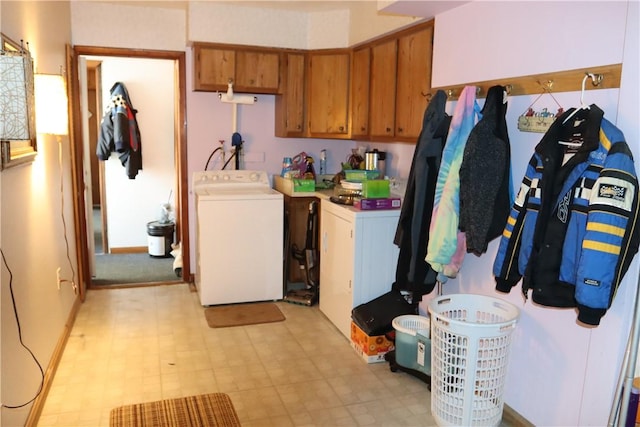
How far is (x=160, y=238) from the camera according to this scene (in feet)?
19.2

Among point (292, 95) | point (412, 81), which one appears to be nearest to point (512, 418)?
point (412, 81)

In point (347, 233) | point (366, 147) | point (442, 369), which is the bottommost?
point (442, 369)

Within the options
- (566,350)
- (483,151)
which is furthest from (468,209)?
(566,350)

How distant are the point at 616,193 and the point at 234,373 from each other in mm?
2280

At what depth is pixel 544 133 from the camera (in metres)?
2.37

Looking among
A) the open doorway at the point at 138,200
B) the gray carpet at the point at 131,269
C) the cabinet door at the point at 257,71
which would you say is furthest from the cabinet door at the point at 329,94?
the gray carpet at the point at 131,269

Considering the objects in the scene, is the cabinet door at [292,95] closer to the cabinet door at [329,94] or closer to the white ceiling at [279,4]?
the cabinet door at [329,94]

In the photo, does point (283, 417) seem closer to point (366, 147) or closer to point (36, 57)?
point (36, 57)

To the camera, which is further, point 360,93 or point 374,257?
point 360,93

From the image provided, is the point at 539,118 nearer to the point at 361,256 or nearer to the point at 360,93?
the point at 361,256

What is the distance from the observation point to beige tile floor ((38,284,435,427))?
8.96ft

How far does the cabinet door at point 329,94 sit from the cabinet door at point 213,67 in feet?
2.28

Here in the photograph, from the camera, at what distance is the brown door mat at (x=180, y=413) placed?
2.61 meters

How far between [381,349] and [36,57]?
8.70 ft
